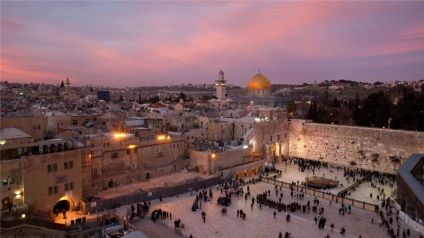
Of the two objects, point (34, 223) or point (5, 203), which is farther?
point (5, 203)

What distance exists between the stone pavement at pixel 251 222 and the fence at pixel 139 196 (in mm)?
451

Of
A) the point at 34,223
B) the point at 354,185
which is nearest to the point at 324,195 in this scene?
the point at 354,185

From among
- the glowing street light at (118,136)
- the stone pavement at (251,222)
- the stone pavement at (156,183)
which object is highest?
the glowing street light at (118,136)

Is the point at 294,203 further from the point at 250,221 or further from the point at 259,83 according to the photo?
the point at 259,83

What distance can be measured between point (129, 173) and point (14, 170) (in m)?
8.96

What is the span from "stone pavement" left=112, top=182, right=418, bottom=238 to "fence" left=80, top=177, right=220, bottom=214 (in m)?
0.45

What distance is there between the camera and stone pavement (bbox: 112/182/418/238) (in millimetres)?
18812

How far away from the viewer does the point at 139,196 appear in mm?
22812

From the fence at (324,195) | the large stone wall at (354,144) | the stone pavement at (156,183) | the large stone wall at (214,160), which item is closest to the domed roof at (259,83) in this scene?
the large stone wall at (354,144)

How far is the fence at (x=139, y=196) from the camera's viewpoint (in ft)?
68.8

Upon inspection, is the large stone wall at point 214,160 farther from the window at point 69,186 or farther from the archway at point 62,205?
the archway at point 62,205

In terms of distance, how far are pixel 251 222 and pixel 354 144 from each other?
19939 mm

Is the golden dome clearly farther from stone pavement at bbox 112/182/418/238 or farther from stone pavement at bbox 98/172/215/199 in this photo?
stone pavement at bbox 112/182/418/238

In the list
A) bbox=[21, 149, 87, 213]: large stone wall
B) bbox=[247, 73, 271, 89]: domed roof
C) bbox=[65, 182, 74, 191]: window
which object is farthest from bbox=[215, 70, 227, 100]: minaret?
bbox=[65, 182, 74, 191]: window
